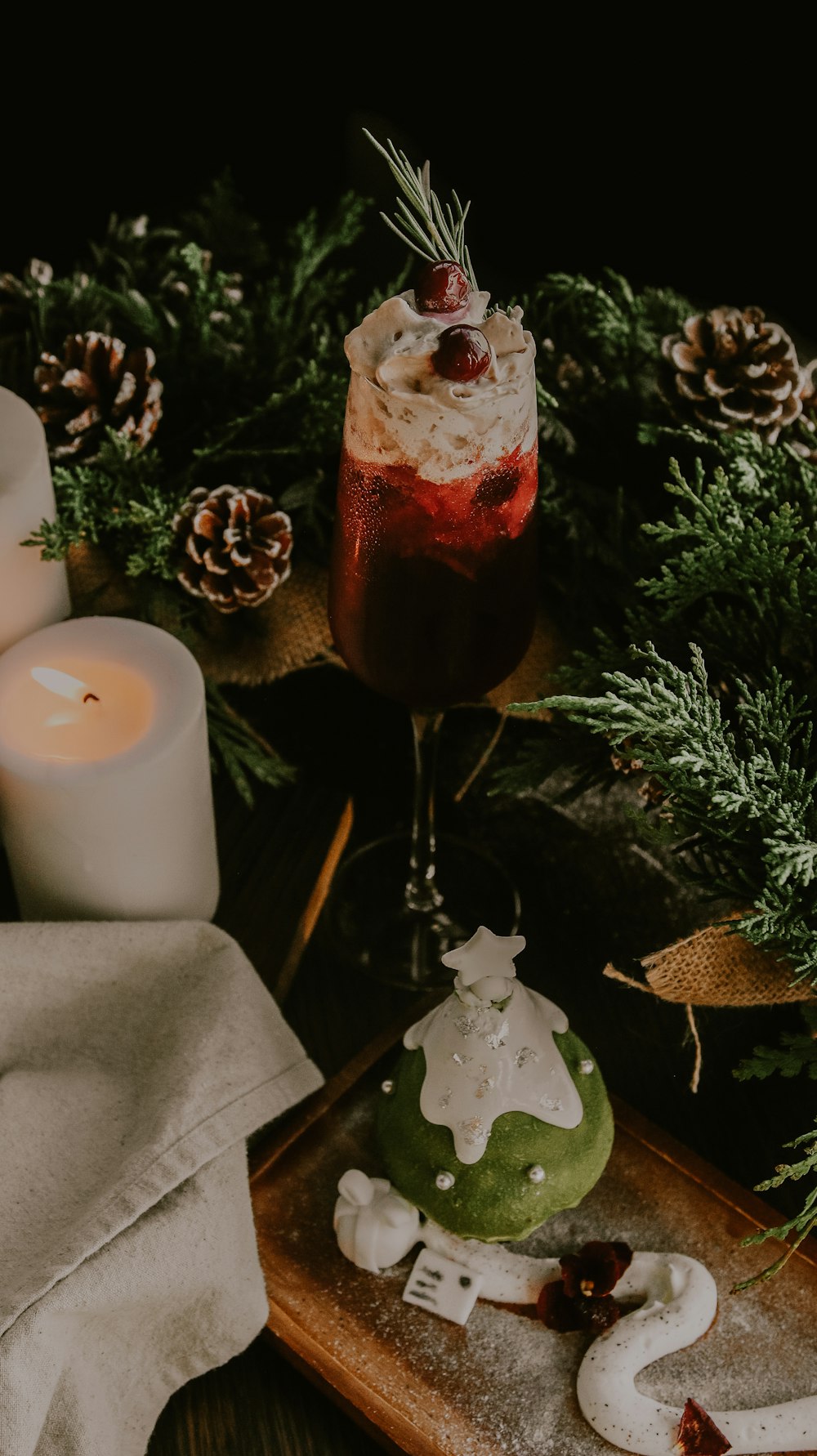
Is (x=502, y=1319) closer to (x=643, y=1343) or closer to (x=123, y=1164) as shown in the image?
(x=643, y=1343)

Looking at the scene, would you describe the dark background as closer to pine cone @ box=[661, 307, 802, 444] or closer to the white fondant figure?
pine cone @ box=[661, 307, 802, 444]

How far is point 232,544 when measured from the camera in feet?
3.10

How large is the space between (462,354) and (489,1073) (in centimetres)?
36

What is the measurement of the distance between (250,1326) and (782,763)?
39cm

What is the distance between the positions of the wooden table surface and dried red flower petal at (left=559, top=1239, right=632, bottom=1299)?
0.08 m

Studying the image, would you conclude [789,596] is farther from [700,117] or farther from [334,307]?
[700,117]

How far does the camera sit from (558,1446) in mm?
715

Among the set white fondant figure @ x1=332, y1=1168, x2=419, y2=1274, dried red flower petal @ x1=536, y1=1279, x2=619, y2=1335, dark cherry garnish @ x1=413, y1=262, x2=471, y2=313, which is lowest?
dried red flower petal @ x1=536, y1=1279, x2=619, y2=1335

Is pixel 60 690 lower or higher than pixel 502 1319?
higher

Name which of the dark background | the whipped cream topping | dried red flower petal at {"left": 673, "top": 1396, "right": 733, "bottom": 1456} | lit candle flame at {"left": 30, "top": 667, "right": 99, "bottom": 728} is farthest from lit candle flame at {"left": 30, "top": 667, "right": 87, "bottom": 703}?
the dark background

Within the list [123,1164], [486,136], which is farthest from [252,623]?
[486,136]

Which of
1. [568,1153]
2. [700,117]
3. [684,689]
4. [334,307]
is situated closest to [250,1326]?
[568,1153]

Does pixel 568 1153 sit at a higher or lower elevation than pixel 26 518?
lower

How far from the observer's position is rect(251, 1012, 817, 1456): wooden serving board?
0.73m
